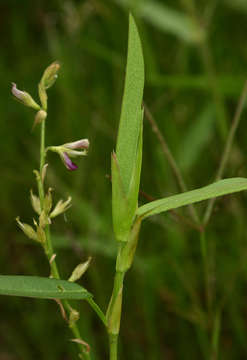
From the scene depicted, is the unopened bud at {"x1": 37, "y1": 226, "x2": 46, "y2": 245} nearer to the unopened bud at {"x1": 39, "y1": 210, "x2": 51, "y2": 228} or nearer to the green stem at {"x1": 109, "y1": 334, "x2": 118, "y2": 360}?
the unopened bud at {"x1": 39, "y1": 210, "x2": 51, "y2": 228}

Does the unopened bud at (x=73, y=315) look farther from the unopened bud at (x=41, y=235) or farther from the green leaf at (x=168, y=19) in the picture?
the green leaf at (x=168, y=19)

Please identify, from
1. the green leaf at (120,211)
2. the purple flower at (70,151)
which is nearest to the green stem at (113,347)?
the green leaf at (120,211)

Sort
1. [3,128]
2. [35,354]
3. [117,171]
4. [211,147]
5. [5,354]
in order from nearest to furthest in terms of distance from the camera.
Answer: [117,171] < [35,354] < [5,354] < [211,147] < [3,128]

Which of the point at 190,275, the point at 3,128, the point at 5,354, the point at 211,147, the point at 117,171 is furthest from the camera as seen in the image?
the point at 3,128

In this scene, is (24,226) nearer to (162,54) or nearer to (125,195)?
(125,195)

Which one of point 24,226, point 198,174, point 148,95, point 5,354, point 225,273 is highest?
point 24,226

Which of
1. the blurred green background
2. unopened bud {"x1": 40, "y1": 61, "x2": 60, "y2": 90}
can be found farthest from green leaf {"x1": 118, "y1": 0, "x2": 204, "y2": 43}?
unopened bud {"x1": 40, "y1": 61, "x2": 60, "y2": 90}

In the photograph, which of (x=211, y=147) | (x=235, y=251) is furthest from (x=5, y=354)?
(x=211, y=147)
